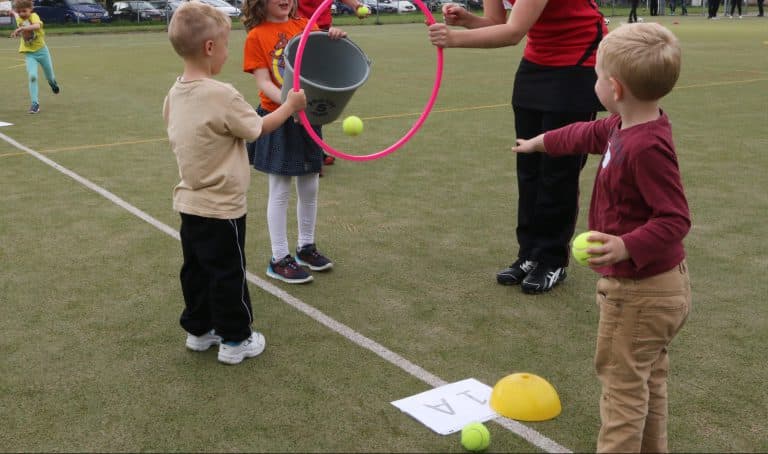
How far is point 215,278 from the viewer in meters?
3.65

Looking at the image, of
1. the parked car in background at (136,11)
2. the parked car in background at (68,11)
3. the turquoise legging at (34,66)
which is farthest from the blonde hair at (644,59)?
the parked car in background at (136,11)

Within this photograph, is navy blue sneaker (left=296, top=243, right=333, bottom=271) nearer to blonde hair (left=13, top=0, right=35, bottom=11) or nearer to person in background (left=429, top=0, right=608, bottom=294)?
person in background (left=429, top=0, right=608, bottom=294)

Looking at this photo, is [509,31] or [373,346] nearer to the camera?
[373,346]

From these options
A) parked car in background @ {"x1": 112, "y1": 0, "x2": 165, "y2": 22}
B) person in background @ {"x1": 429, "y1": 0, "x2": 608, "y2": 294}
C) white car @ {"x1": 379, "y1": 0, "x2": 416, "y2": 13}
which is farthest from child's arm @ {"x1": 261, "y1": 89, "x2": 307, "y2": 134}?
white car @ {"x1": 379, "y1": 0, "x2": 416, "y2": 13}

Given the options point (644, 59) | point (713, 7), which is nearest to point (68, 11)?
point (713, 7)

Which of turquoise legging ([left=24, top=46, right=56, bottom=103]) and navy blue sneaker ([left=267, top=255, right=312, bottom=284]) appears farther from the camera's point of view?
turquoise legging ([left=24, top=46, right=56, bottom=103])

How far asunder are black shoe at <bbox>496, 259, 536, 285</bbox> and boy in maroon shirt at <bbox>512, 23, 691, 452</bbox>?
1964 mm

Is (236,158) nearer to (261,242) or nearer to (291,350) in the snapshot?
(291,350)

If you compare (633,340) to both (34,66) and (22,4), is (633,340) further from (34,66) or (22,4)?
(22,4)

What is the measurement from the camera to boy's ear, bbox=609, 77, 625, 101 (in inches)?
102

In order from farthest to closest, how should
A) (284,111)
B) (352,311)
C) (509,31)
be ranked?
(352,311) < (509,31) < (284,111)

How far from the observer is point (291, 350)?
3.89m

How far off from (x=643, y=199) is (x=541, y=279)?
6.80ft

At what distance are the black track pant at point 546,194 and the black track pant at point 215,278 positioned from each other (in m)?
1.82
